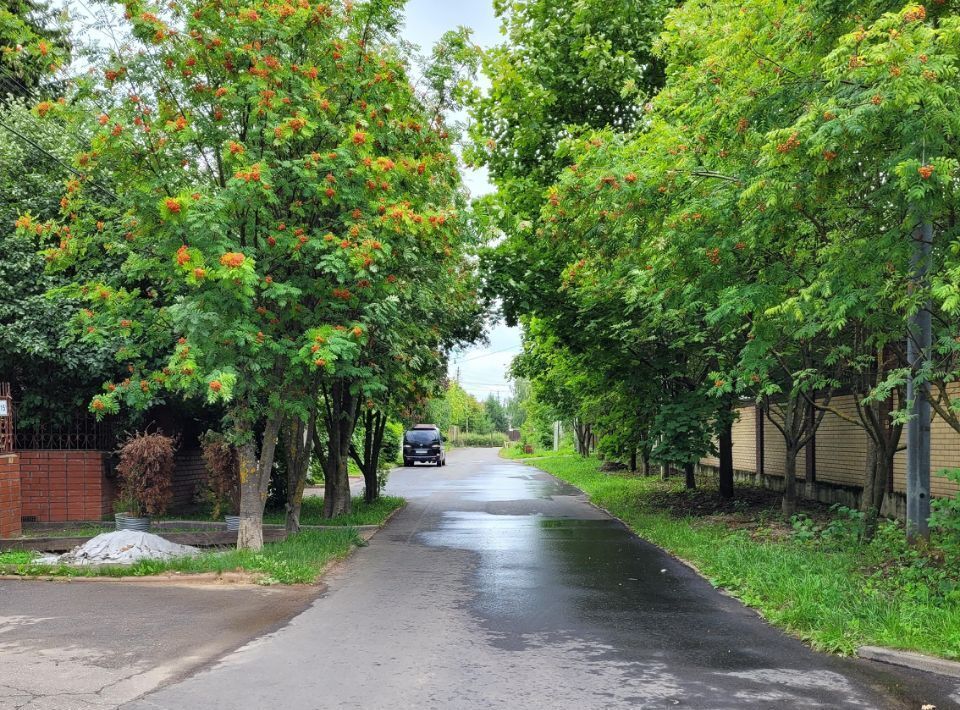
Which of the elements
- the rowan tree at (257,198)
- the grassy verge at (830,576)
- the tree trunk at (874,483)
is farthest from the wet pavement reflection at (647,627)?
the rowan tree at (257,198)

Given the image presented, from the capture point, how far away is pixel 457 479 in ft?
96.6

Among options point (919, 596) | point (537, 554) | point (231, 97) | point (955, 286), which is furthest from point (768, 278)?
point (231, 97)

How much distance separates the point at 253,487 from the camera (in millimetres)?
10617

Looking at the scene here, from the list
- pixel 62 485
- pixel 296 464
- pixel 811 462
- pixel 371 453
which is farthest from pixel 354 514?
pixel 811 462

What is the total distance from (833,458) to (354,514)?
894 cm

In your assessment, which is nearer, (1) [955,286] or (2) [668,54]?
(1) [955,286]

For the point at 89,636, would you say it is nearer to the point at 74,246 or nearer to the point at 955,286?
the point at 74,246

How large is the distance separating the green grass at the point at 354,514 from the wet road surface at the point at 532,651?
3728 millimetres

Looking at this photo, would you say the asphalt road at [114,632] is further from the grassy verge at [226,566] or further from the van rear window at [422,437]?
the van rear window at [422,437]

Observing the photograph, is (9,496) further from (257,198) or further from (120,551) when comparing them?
(257,198)

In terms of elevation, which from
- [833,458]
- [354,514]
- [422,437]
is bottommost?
[354,514]

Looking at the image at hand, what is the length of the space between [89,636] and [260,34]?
6520 mm

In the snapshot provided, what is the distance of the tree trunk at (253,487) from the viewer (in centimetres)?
1047

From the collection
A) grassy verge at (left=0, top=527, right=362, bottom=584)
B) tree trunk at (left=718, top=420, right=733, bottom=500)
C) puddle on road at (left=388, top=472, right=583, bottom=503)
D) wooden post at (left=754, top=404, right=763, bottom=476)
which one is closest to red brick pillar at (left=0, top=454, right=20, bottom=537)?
grassy verge at (left=0, top=527, right=362, bottom=584)
